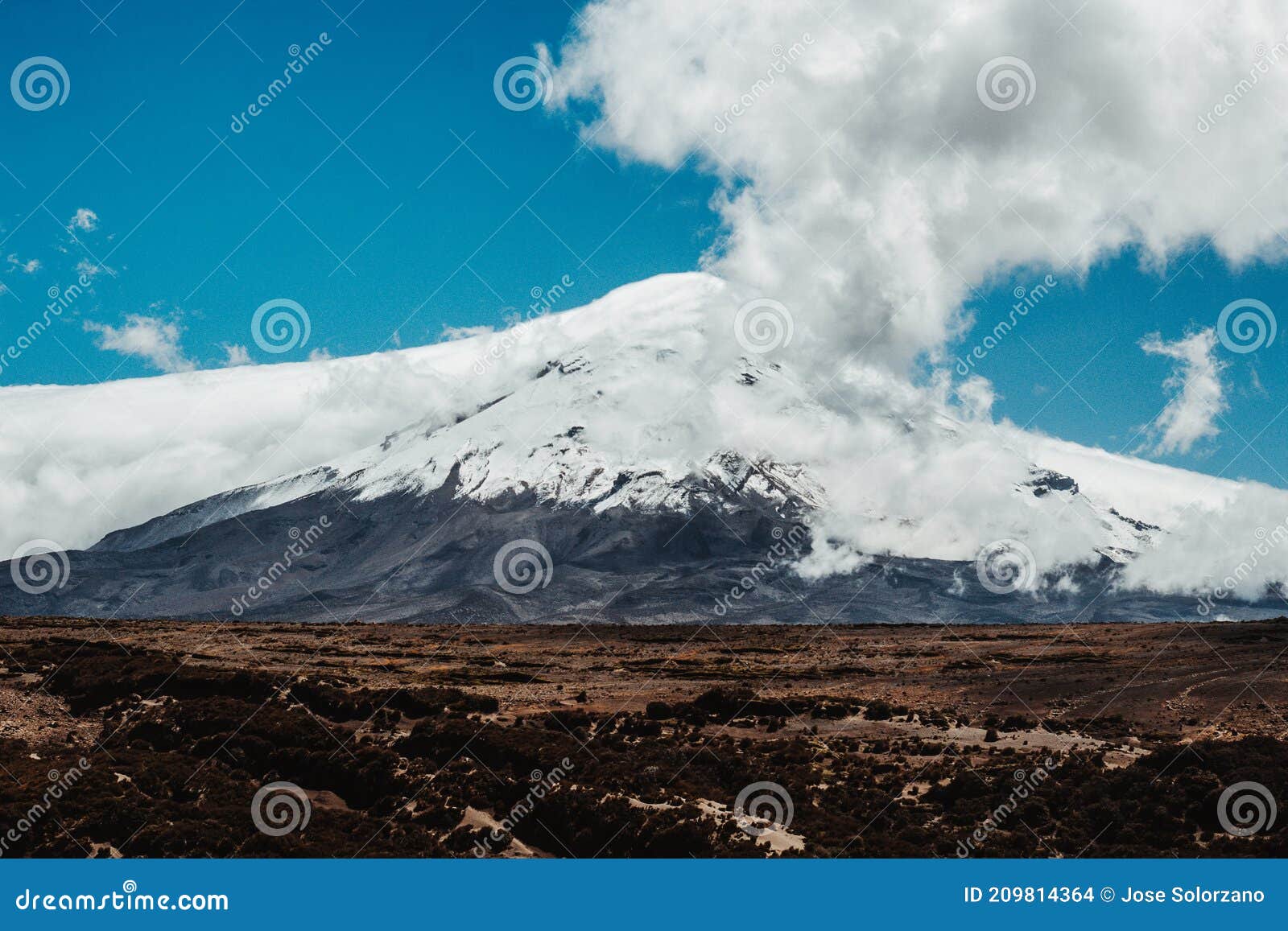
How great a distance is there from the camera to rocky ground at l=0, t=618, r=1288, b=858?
122 feet

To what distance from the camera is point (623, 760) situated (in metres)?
46.7

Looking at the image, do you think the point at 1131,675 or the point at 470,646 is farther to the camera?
the point at 470,646

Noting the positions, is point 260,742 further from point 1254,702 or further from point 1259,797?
point 1254,702

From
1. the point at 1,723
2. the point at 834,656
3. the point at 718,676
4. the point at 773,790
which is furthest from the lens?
the point at 834,656

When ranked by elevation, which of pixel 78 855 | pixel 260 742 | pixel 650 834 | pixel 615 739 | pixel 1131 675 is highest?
pixel 1131 675

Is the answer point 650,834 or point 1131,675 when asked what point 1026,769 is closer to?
point 650,834

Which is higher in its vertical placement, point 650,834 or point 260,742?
point 260,742

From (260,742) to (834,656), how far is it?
76.0 m

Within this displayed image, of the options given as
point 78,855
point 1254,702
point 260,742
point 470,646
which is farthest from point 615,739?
point 470,646

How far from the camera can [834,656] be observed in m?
115

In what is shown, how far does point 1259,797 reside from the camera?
123 ft

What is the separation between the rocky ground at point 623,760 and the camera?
1459 inches

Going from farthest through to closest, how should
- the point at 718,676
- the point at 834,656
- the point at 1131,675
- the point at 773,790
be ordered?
the point at 834,656, the point at 718,676, the point at 1131,675, the point at 773,790

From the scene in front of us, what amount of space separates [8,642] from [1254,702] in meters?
90.4
